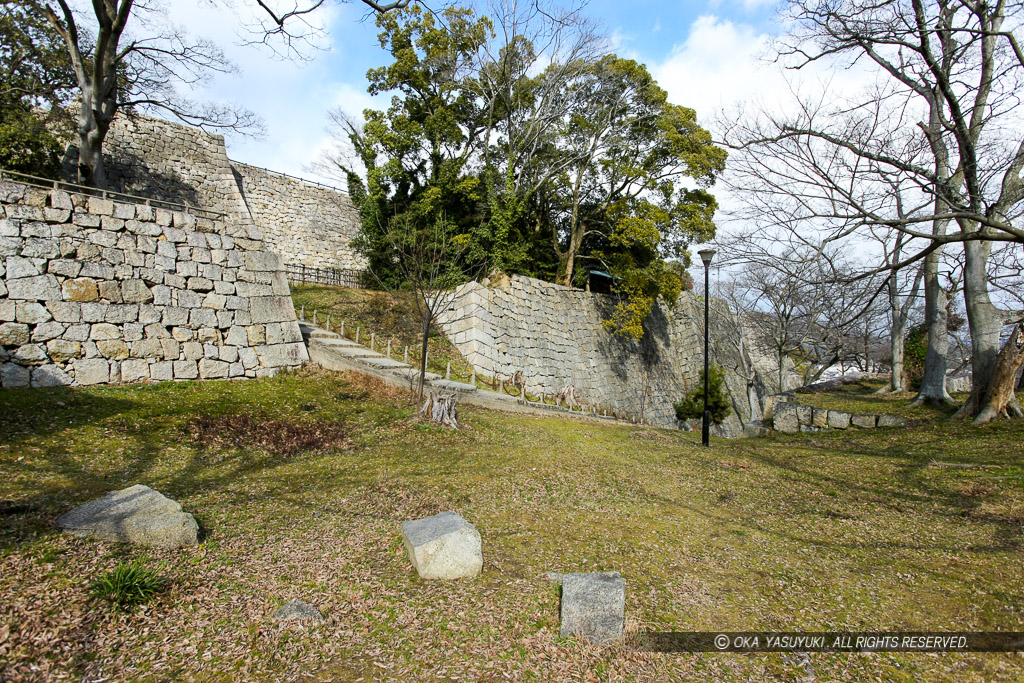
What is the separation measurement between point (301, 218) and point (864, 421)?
76.8ft

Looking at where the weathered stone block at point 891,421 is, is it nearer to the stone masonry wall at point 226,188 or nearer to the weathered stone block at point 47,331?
the weathered stone block at point 47,331

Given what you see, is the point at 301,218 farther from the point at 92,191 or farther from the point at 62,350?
the point at 62,350

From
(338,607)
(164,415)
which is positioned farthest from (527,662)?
(164,415)

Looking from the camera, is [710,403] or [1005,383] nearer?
[1005,383]

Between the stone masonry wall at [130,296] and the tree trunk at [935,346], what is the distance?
1565 cm

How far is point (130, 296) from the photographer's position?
34.4 ft

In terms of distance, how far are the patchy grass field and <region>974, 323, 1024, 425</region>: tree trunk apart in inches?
20.3

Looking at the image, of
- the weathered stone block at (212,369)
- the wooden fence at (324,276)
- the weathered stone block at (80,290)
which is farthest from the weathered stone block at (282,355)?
the wooden fence at (324,276)

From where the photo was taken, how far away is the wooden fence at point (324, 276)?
2273 cm

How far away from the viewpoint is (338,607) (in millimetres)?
4246

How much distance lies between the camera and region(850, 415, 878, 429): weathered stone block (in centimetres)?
1281

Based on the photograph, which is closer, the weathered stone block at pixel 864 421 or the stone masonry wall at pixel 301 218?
the weathered stone block at pixel 864 421

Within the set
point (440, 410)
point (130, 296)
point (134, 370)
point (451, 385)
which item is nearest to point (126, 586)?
point (440, 410)

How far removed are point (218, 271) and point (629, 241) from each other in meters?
14.6
